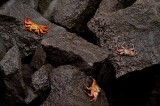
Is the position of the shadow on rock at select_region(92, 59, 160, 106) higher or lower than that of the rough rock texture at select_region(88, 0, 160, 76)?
lower

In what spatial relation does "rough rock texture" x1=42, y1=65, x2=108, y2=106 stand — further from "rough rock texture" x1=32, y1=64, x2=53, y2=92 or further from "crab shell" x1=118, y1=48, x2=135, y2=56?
"crab shell" x1=118, y1=48, x2=135, y2=56

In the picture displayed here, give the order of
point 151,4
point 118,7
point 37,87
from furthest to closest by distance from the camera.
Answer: point 118,7 < point 151,4 < point 37,87

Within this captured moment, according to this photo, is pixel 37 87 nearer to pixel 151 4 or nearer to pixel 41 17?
pixel 41 17

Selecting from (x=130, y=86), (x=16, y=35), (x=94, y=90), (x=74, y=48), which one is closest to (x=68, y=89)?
(x=94, y=90)

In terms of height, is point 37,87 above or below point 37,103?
above

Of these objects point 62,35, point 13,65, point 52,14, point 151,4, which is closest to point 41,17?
point 52,14

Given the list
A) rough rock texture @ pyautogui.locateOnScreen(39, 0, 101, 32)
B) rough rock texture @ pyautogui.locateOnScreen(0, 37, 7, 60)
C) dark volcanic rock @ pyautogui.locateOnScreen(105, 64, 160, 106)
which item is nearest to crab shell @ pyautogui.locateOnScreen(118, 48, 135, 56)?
dark volcanic rock @ pyautogui.locateOnScreen(105, 64, 160, 106)

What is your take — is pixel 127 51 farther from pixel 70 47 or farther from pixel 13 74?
pixel 13 74
